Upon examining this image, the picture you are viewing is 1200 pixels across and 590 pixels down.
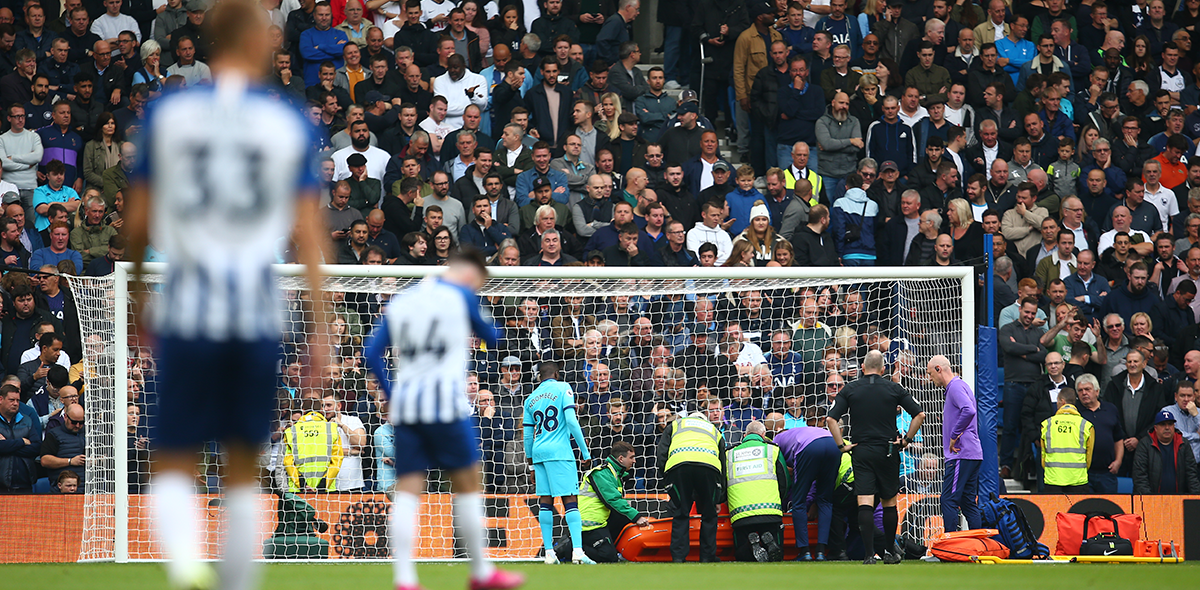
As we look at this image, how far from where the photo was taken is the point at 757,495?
11031mm

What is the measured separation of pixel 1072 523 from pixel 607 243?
5.38 metres

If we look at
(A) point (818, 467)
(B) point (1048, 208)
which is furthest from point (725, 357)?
(B) point (1048, 208)

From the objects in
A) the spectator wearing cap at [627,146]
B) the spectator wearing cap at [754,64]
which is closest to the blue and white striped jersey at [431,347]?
the spectator wearing cap at [627,146]

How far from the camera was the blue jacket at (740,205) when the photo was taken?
1456cm

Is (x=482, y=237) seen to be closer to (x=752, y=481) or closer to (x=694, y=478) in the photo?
(x=694, y=478)

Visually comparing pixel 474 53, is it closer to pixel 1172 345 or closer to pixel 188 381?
pixel 1172 345

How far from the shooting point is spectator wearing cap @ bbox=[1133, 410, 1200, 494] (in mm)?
12984

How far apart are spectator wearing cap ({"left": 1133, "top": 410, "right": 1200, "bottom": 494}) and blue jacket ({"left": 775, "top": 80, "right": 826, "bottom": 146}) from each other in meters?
5.29

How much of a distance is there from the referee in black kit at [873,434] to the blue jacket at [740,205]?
3.97 metres

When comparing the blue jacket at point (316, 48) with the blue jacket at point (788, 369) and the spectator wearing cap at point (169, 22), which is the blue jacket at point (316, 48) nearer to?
the spectator wearing cap at point (169, 22)

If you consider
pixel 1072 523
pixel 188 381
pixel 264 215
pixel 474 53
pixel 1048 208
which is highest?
pixel 474 53

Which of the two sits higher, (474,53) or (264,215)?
(474,53)

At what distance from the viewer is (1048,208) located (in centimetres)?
1548

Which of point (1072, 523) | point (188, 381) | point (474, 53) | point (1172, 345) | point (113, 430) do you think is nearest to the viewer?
point (188, 381)
